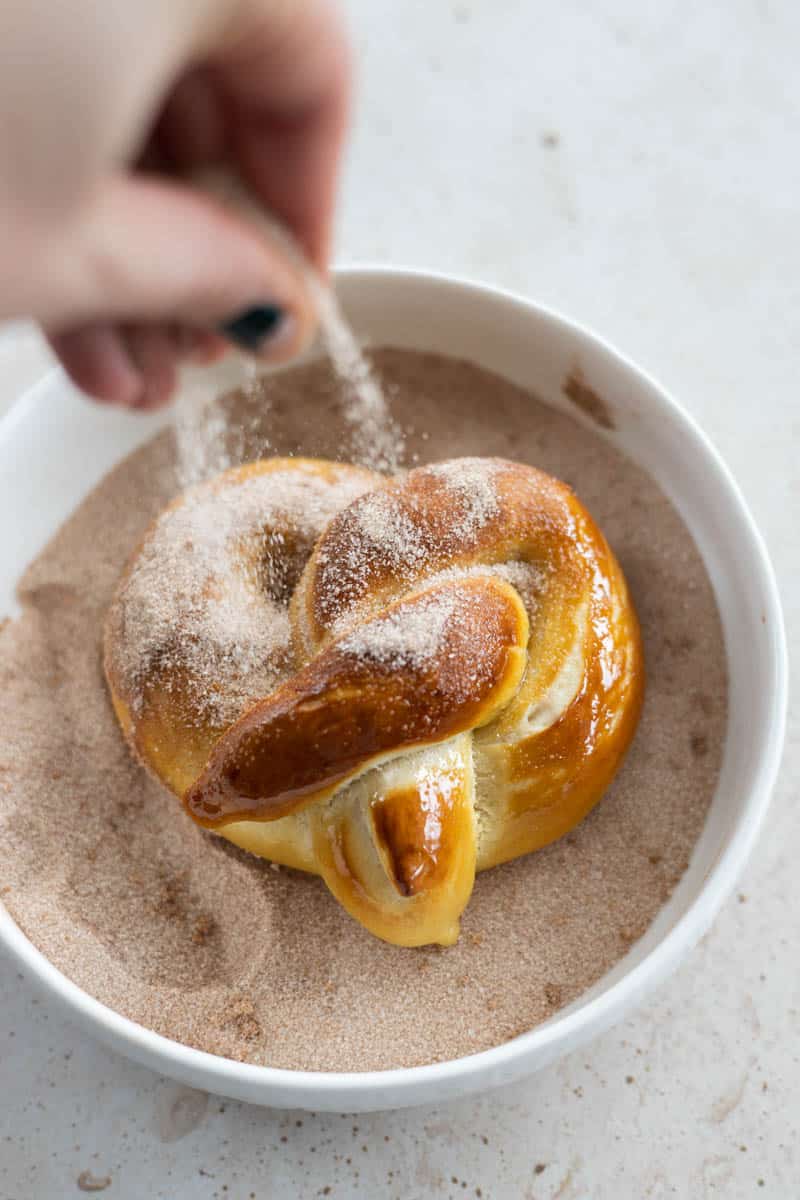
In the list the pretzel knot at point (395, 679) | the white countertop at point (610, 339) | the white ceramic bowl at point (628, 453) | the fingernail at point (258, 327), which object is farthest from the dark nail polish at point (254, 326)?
the white countertop at point (610, 339)

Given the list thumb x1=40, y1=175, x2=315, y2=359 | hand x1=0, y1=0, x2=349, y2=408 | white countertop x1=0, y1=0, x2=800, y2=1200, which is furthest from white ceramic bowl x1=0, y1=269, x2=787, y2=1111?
thumb x1=40, y1=175, x2=315, y2=359

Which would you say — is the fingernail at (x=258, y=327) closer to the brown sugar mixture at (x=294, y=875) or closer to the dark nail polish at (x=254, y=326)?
the dark nail polish at (x=254, y=326)

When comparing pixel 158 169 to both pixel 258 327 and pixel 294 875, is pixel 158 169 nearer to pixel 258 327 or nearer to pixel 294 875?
pixel 258 327

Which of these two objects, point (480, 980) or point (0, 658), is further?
point (0, 658)

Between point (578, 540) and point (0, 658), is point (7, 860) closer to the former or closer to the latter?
point (0, 658)

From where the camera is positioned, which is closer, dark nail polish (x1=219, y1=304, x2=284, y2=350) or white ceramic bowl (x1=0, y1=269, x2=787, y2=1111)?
dark nail polish (x1=219, y1=304, x2=284, y2=350)

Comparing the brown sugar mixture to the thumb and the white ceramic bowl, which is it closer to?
the white ceramic bowl

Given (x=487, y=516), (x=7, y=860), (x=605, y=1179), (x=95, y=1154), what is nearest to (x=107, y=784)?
(x=7, y=860)
